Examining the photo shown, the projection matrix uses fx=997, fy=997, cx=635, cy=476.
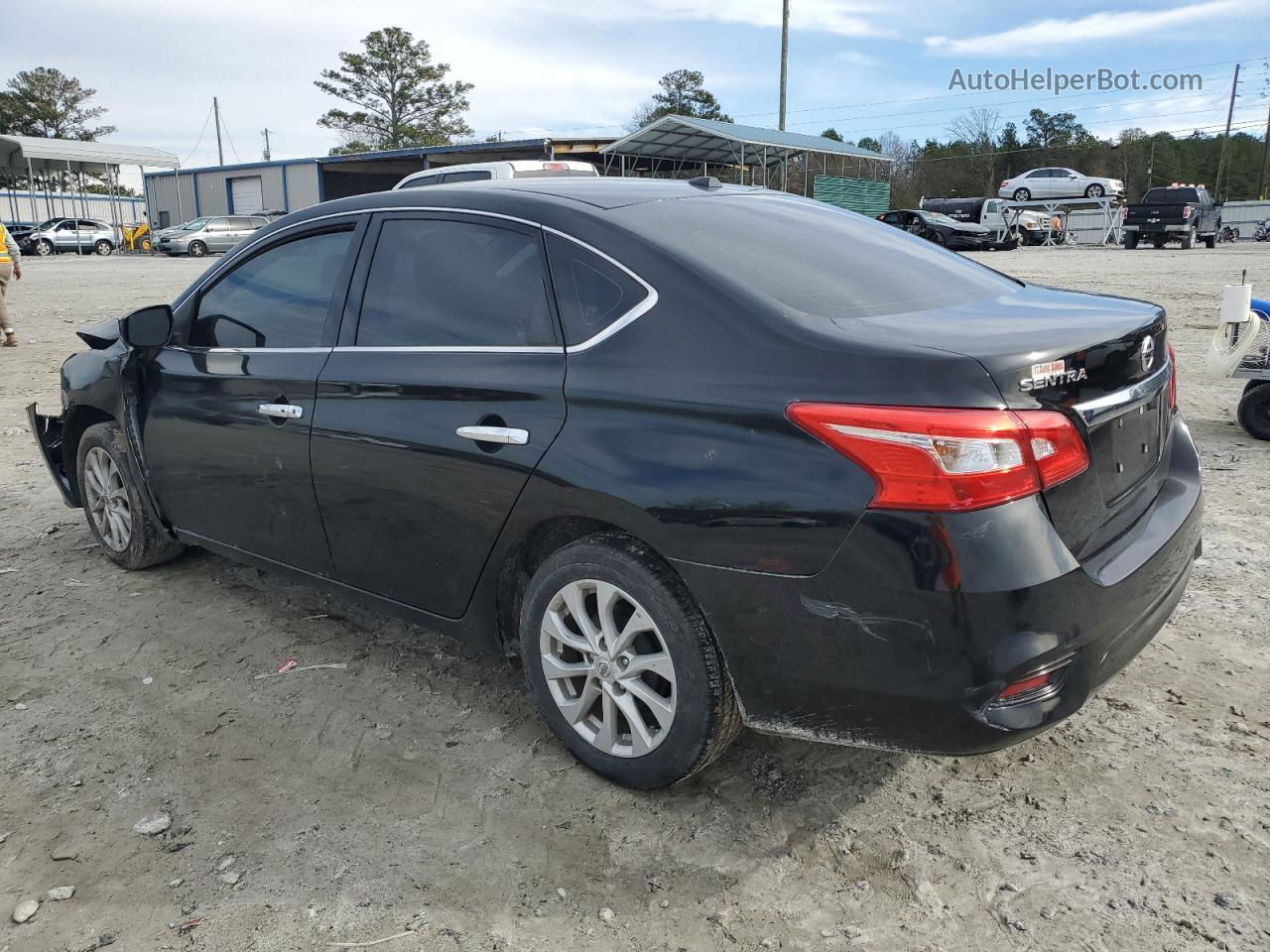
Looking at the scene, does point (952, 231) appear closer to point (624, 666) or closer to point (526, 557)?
point (526, 557)

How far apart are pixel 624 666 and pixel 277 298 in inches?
77.9

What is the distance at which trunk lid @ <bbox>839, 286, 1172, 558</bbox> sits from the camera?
220cm

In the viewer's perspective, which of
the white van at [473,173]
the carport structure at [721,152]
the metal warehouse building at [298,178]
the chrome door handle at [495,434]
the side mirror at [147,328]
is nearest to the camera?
the chrome door handle at [495,434]

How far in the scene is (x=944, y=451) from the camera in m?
2.07

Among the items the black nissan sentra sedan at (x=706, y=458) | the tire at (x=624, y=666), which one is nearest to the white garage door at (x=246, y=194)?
the black nissan sentra sedan at (x=706, y=458)

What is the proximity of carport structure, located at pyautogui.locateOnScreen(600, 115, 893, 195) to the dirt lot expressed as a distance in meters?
28.3

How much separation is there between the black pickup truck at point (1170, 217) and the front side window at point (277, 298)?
3445 centimetres

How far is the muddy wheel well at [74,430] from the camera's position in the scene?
178 inches

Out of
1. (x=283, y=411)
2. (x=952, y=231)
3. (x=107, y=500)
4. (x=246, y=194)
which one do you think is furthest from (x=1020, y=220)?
(x=283, y=411)

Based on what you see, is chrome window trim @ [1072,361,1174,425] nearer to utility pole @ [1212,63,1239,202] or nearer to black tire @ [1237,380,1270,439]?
black tire @ [1237,380,1270,439]

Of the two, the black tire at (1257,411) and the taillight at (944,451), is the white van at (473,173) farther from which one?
the taillight at (944,451)

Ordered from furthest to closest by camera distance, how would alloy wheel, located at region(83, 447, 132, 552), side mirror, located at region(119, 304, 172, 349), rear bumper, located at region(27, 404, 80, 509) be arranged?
rear bumper, located at region(27, 404, 80, 509) → alloy wheel, located at region(83, 447, 132, 552) → side mirror, located at region(119, 304, 172, 349)

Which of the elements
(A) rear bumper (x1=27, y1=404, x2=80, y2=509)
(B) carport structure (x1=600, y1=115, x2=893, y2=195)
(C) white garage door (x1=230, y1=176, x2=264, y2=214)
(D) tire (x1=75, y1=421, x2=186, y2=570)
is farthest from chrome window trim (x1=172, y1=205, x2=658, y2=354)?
(C) white garage door (x1=230, y1=176, x2=264, y2=214)

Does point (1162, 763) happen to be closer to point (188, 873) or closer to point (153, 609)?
point (188, 873)
